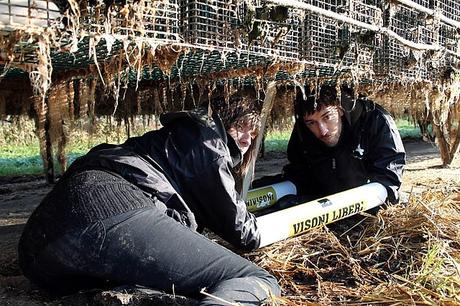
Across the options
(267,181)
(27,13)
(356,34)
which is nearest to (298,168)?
(267,181)

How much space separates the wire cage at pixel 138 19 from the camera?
1.89 meters

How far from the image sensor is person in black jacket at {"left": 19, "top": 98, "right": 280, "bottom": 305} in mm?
1938

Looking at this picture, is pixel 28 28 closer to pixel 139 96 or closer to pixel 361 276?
pixel 361 276

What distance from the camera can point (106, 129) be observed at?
637cm

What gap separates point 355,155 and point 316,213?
34.0 inches

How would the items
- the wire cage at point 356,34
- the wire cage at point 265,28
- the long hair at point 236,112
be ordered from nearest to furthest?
1. the wire cage at point 265,28
2. the long hair at point 236,112
3. the wire cage at point 356,34

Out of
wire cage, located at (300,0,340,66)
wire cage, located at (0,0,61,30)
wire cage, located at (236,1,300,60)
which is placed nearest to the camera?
wire cage, located at (0,0,61,30)

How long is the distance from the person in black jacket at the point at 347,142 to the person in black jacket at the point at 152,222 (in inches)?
55.7

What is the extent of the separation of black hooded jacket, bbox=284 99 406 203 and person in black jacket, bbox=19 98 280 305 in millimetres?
1495

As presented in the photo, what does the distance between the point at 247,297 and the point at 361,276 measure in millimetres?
807

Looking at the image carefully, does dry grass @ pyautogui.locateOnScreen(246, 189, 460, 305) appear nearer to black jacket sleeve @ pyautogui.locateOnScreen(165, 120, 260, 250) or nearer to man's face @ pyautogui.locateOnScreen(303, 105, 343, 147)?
black jacket sleeve @ pyautogui.locateOnScreen(165, 120, 260, 250)

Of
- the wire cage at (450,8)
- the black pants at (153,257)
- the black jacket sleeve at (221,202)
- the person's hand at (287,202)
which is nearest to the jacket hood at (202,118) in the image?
the black jacket sleeve at (221,202)

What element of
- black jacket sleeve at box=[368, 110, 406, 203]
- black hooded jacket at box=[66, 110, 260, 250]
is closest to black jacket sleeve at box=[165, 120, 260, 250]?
black hooded jacket at box=[66, 110, 260, 250]

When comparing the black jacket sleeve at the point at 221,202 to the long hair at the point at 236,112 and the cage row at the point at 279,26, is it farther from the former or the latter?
the cage row at the point at 279,26
